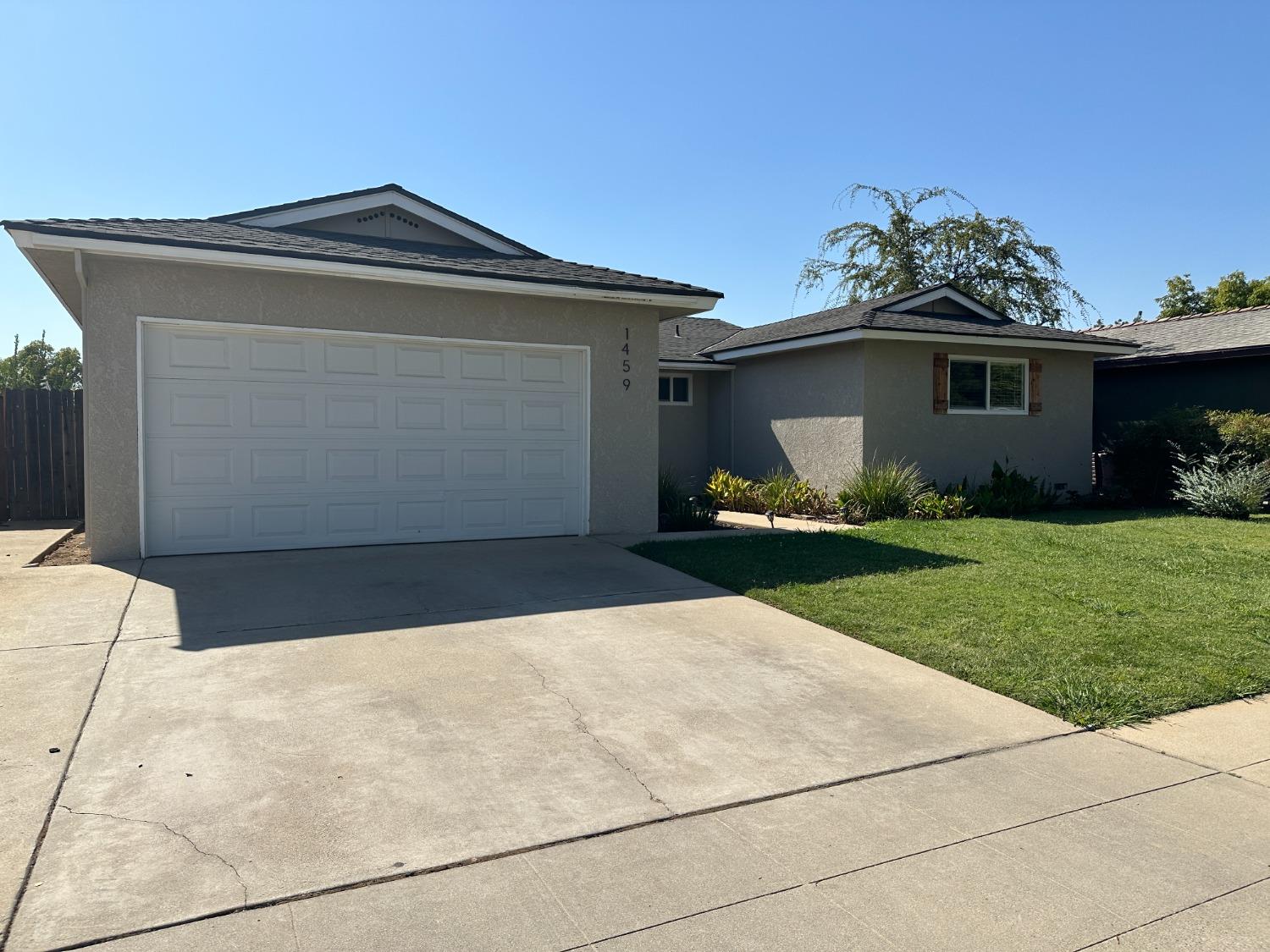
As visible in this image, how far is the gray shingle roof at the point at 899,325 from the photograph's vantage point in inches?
573

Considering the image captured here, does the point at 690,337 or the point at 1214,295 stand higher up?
the point at 1214,295

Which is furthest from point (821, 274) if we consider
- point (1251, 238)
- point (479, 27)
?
point (479, 27)

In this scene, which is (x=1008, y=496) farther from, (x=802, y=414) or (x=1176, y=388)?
(x=1176, y=388)

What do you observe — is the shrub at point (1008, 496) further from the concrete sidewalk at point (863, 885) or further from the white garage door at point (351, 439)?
the concrete sidewalk at point (863, 885)

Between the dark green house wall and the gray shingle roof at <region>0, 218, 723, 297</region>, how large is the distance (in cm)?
1224

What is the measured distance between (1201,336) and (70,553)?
68.4 feet

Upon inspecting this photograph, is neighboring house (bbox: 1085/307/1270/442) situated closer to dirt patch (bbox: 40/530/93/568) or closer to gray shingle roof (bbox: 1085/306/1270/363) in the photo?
gray shingle roof (bbox: 1085/306/1270/363)

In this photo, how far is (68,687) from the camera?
5.02 m

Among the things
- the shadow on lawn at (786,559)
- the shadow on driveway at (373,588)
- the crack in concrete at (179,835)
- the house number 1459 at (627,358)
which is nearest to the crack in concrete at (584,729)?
the shadow on driveway at (373,588)

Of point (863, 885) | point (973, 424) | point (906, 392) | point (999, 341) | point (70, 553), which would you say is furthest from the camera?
point (973, 424)

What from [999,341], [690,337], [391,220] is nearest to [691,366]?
[690,337]

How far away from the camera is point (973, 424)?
15.7 m

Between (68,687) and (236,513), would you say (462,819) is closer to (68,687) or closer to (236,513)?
(68,687)

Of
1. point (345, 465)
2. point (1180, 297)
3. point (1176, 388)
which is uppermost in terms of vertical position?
point (1180, 297)
